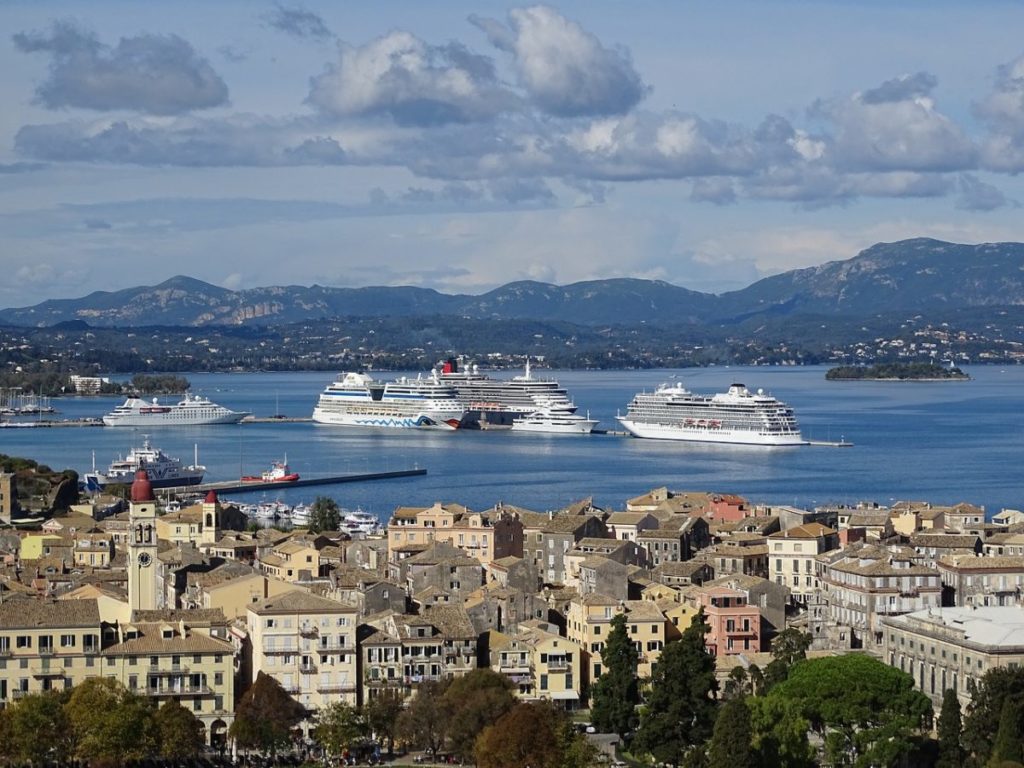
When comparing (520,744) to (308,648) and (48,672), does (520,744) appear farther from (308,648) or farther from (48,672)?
(48,672)

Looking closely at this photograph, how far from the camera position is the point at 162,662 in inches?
1045

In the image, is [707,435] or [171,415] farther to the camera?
[171,415]

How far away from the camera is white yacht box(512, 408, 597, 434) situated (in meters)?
106

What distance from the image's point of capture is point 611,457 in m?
85.9

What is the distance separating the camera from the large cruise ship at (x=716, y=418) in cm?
9569

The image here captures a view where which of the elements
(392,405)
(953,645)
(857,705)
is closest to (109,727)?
(857,705)

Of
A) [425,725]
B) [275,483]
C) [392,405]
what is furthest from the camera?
[392,405]

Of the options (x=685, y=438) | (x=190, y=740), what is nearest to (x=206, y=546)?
(x=190, y=740)

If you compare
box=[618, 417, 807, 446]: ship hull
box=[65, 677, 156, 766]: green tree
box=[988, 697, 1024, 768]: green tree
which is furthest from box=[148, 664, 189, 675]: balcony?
box=[618, 417, 807, 446]: ship hull

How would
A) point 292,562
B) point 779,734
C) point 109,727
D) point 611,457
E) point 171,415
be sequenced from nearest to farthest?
point 109,727 < point 779,734 < point 292,562 < point 611,457 < point 171,415

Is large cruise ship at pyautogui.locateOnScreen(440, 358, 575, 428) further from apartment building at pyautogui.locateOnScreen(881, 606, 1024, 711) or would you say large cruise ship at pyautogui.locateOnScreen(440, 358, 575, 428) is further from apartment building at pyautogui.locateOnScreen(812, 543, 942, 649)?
apartment building at pyautogui.locateOnScreen(881, 606, 1024, 711)

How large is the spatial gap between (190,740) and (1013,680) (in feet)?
31.9

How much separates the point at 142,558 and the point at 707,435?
230ft

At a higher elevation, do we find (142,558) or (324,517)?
(142,558)
